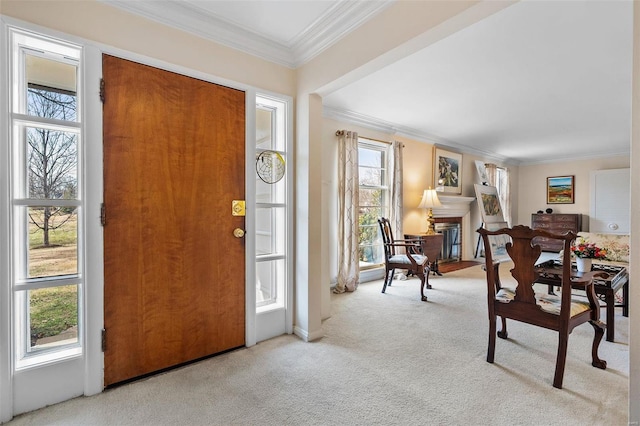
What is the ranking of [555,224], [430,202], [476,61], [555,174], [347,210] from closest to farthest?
[476,61] → [347,210] → [430,202] → [555,224] → [555,174]

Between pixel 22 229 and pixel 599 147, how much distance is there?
8.85 meters

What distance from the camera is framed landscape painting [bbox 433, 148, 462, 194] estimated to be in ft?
18.4

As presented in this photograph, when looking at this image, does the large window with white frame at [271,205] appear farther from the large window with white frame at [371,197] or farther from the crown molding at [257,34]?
the large window with white frame at [371,197]

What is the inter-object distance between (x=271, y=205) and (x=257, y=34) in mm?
1306

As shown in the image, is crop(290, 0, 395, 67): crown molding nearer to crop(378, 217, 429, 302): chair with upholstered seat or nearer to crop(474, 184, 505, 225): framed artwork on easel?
crop(378, 217, 429, 302): chair with upholstered seat

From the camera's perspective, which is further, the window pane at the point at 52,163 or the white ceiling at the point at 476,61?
the white ceiling at the point at 476,61


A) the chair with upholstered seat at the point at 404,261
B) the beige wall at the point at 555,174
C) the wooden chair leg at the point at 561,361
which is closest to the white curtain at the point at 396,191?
the chair with upholstered seat at the point at 404,261

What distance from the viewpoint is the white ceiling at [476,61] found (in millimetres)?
1990

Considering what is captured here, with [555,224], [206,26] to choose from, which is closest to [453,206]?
[555,224]

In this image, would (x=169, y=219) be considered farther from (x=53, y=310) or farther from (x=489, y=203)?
(x=489, y=203)

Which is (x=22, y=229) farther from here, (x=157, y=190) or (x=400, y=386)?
(x=400, y=386)

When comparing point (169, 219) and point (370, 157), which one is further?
point (370, 157)

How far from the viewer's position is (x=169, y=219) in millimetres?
2059

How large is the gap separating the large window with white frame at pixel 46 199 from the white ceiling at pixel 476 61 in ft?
1.96
